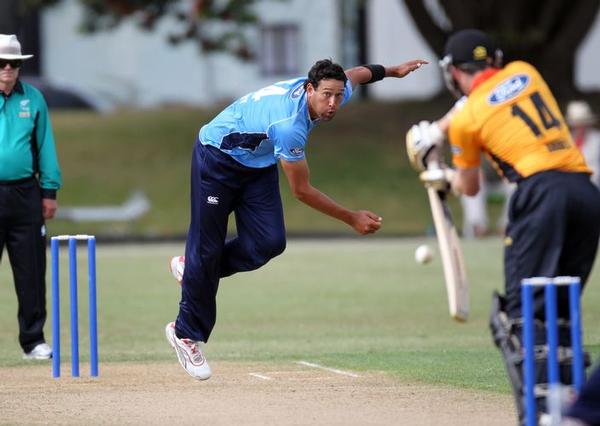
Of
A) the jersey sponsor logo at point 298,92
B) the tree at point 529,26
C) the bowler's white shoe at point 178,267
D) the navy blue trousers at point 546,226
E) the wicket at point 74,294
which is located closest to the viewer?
the navy blue trousers at point 546,226

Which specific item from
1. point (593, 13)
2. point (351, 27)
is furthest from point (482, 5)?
point (351, 27)

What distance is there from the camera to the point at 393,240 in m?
22.1

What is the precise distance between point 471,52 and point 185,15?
21122mm

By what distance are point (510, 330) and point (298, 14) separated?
35.4 metres

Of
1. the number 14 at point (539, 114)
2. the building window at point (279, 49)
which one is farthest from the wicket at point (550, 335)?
the building window at point (279, 49)

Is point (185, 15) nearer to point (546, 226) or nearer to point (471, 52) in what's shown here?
point (471, 52)

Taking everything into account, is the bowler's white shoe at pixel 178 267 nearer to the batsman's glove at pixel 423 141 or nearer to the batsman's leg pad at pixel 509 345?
the batsman's glove at pixel 423 141

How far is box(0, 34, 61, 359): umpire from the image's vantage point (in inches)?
375

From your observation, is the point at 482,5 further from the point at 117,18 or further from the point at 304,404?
the point at 304,404

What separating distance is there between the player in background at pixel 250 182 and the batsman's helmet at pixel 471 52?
1.18 m

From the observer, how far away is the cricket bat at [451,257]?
6.98 metres

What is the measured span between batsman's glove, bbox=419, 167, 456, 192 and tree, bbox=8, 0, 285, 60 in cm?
1837

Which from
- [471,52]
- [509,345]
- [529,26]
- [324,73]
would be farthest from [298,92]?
[529,26]

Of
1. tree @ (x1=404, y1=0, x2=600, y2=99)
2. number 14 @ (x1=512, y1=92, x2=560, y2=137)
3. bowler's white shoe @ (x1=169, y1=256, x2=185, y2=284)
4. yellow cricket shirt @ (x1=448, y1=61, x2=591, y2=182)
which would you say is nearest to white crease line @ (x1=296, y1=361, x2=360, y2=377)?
bowler's white shoe @ (x1=169, y1=256, x2=185, y2=284)
